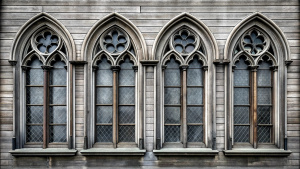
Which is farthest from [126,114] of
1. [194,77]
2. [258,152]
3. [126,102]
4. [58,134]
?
[258,152]

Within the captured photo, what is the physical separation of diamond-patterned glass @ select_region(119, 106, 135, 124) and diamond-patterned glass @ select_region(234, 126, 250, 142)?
312cm

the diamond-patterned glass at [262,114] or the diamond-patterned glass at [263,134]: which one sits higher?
the diamond-patterned glass at [262,114]

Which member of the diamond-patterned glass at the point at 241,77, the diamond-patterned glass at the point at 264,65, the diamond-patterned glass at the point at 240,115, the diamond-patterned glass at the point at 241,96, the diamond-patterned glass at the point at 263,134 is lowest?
the diamond-patterned glass at the point at 263,134

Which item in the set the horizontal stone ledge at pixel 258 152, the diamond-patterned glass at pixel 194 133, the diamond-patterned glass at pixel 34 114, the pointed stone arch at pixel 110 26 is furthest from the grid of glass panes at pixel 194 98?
the diamond-patterned glass at pixel 34 114

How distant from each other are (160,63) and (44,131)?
12.9ft

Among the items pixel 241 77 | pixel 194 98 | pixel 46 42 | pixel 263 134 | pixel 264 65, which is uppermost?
pixel 46 42

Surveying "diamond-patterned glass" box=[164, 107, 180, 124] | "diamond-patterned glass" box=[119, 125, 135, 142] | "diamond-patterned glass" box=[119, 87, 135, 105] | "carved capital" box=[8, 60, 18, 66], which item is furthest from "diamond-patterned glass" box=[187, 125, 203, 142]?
"carved capital" box=[8, 60, 18, 66]

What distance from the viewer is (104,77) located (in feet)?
17.7

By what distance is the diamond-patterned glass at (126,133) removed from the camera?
5.36 m

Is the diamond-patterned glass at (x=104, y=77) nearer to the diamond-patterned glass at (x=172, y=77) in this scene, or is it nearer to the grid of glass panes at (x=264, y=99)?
the diamond-patterned glass at (x=172, y=77)

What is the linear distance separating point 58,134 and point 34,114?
37.1 inches

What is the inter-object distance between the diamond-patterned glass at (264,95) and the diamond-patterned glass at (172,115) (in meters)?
2.48

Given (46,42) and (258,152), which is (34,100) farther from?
(258,152)

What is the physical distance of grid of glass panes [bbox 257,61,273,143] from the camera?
538 cm
